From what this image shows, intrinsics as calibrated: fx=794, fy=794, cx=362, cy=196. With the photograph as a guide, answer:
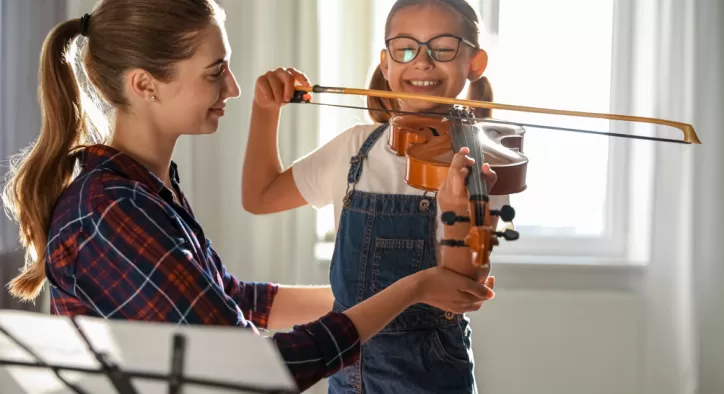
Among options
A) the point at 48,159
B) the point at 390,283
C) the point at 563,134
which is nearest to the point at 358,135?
the point at 390,283

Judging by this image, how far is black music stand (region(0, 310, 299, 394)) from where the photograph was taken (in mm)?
712

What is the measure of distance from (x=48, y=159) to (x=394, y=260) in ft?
1.90

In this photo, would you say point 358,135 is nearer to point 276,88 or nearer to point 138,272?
point 276,88

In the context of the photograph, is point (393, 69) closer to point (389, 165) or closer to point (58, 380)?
point (389, 165)

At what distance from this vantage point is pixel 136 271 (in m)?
1.02

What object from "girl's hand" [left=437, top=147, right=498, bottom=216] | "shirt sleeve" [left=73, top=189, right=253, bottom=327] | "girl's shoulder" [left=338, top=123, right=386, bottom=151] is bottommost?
"shirt sleeve" [left=73, top=189, right=253, bottom=327]

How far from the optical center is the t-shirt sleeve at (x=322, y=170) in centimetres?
145

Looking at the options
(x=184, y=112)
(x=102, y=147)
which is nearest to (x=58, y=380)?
(x=102, y=147)

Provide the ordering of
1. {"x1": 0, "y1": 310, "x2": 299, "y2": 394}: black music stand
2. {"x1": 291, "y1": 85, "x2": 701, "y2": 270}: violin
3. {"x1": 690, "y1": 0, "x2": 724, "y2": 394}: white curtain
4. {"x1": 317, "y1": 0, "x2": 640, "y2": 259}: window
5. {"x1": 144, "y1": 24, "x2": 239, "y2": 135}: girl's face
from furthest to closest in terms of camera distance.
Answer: {"x1": 317, "y1": 0, "x2": 640, "y2": 259}: window → {"x1": 690, "y1": 0, "x2": 724, "y2": 394}: white curtain → {"x1": 144, "y1": 24, "x2": 239, "y2": 135}: girl's face → {"x1": 291, "y1": 85, "x2": 701, "y2": 270}: violin → {"x1": 0, "y1": 310, "x2": 299, "y2": 394}: black music stand

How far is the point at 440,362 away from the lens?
1.31 m

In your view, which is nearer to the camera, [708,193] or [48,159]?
[48,159]

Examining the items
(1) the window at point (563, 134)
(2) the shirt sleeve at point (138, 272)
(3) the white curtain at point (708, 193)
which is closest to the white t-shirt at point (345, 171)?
(2) the shirt sleeve at point (138, 272)

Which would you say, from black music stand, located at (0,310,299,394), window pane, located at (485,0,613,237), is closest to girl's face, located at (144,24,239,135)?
black music stand, located at (0,310,299,394)

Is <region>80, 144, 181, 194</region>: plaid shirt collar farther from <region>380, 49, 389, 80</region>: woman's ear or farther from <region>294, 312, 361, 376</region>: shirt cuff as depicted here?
<region>380, 49, 389, 80</region>: woman's ear
